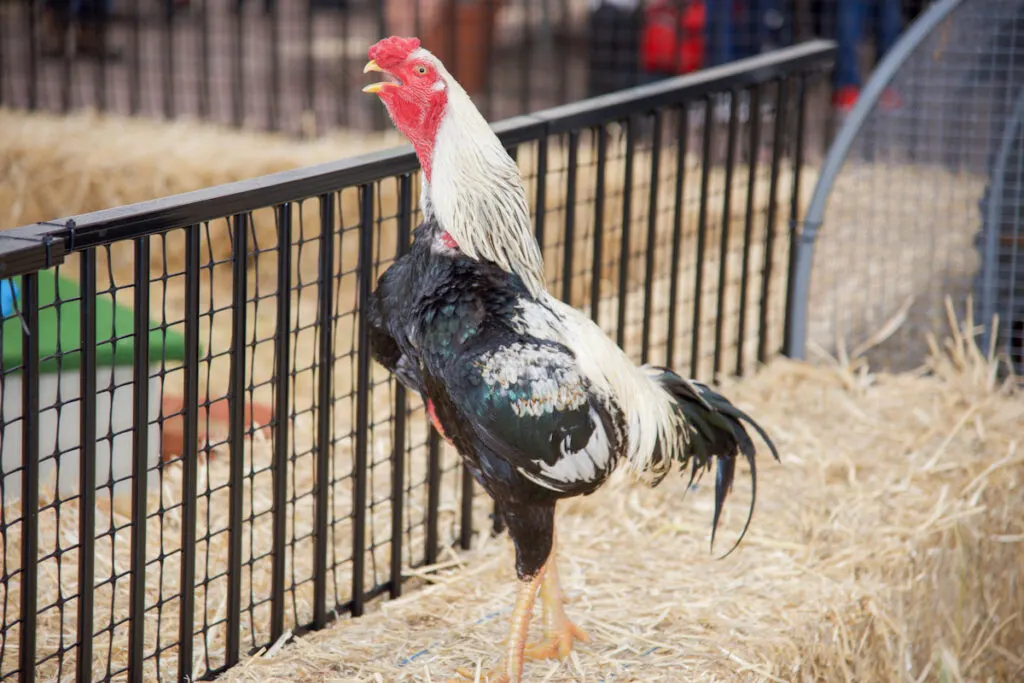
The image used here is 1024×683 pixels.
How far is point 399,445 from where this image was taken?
3.11 m

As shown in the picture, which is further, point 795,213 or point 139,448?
point 795,213

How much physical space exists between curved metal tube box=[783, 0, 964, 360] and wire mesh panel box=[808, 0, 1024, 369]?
3 cm

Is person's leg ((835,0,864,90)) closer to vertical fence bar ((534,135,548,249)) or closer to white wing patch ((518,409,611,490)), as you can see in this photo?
vertical fence bar ((534,135,548,249))

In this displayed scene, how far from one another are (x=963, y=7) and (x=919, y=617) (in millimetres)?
1996

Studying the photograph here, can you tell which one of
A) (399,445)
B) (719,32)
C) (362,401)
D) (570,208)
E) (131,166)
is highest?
(719,32)

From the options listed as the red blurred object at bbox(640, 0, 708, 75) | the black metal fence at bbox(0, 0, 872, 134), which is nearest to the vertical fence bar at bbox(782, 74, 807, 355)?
the black metal fence at bbox(0, 0, 872, 134)

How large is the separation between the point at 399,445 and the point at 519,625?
724 mm

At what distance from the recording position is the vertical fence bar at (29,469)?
2.16 meters

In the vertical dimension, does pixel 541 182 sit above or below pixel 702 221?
above

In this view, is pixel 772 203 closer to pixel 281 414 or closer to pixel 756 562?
pixel 756 562

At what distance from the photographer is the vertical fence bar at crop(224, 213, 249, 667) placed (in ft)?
8.36

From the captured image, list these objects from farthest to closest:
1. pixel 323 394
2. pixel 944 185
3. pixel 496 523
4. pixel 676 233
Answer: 1. pixel 944 185
2. pixel 676 233
3. pixel 496 523
4. pixel 323 394

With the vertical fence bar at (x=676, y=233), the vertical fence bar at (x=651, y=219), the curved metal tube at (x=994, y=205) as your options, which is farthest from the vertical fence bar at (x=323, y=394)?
the curved metal tube at (x=994, y=205)

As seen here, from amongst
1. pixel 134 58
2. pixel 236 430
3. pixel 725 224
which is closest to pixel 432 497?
pixel 236 430
